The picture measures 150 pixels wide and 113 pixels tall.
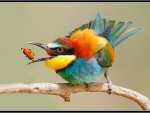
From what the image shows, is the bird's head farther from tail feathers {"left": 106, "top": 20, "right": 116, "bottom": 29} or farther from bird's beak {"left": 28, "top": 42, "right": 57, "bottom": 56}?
tail feathers {"left": 106, "top": 20, "right": 116, "bottom": 29}

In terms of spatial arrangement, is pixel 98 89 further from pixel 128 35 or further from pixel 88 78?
pixel 128 35

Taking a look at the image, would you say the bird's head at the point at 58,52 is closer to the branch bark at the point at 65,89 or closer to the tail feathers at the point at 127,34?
the branch bark at the point at 65,89

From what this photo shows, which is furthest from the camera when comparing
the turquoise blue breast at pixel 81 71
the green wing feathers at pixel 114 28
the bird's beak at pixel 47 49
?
the green wing feathers at pixel 114 28

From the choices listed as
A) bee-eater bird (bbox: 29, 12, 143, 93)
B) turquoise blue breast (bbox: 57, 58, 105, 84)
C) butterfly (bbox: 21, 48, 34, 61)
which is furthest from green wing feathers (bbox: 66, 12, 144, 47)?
butterfly (bbox: 21, 48, 34, 61)

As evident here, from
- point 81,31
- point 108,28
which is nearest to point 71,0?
point 81,31

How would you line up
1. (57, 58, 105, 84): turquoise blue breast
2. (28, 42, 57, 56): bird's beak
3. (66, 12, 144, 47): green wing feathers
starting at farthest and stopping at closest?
(66, 12, 144, 47): green wing feathers
(57, 58, 105, 84): turquoise blue breast
(28, 42, 57, 56): bird's beak

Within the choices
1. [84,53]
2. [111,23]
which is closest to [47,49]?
[84,53]

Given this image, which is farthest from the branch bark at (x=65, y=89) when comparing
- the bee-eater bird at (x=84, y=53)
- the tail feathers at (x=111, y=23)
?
the tail feathers at (x=111, y=23)

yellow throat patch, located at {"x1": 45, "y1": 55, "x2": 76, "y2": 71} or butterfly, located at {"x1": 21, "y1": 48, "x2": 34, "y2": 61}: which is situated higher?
butterfly, located at {"x1": 21, "y1": 48, "x2": 34, "y2": 61}
